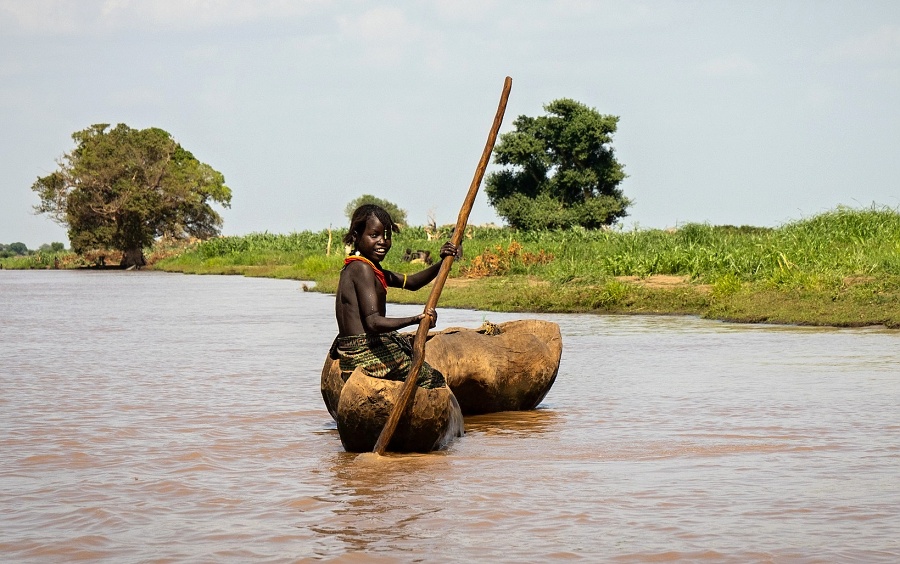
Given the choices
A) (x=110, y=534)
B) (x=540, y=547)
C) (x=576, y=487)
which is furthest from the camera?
(x=576, y=487)

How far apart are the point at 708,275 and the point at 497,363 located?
13656 millimetres

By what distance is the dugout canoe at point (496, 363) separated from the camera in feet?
29.0

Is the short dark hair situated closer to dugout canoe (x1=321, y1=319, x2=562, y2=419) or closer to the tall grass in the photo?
dugout canoe (x1=321, y1=319, x2=562, y2=419)

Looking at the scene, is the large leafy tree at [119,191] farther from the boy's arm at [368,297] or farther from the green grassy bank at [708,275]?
the boy's arm at [368,297]

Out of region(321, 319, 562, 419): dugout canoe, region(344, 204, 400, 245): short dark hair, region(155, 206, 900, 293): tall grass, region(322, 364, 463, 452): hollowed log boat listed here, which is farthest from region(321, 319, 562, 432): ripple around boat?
region(155, 206, 900, 293): tall grass

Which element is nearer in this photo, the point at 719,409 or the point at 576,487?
the point at 576,487

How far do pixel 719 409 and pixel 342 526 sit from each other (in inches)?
175

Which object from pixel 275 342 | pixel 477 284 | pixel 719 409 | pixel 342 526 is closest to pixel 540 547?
pixel 342 526

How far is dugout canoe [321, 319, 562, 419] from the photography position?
29.0ft

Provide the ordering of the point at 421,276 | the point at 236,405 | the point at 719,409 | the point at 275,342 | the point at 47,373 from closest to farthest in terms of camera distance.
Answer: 1. the point at 421,276
2. the point at 719,409
3. the point at 236,405
4. the point at 47,373
5. the point at 275,342

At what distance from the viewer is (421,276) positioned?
7.48 metres

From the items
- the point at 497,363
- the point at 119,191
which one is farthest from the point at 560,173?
the point at 497,363

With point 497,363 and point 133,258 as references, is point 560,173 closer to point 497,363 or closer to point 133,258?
point 133,258

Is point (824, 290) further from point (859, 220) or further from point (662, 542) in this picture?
point (662, 542)
